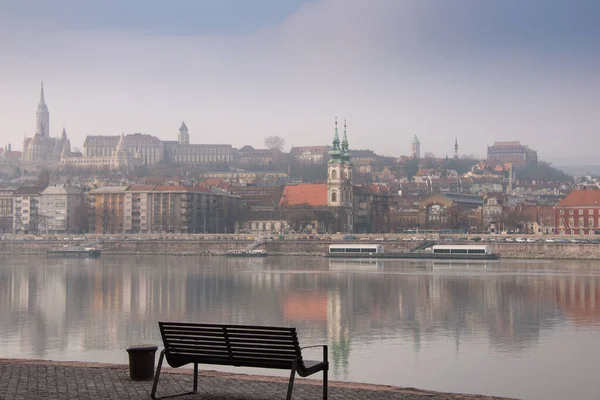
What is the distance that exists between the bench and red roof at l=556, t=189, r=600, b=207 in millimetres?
90180

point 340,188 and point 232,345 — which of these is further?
point 340,188

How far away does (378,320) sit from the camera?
23.9m

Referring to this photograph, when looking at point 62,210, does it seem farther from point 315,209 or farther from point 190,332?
point 190,332

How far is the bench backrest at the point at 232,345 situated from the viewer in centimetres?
956

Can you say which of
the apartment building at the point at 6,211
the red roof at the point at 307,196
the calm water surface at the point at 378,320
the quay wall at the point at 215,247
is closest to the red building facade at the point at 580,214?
the quay wall at the point at 215,247

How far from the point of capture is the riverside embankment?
241ft

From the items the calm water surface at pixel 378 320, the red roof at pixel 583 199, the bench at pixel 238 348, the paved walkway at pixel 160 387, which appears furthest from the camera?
the red roof at pixel 583 199

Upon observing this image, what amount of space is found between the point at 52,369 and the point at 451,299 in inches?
834

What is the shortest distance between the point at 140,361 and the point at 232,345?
4.71 feet

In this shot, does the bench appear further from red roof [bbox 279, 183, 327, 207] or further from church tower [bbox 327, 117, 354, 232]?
red roof [bbox 279, 183, 327, 207]

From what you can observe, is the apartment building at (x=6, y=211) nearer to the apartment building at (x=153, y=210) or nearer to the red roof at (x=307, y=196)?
the apartment building at (x=153, y=210)

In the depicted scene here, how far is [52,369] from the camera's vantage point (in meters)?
11.4

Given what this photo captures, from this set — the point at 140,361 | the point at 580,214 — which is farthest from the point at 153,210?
the point at 140,361

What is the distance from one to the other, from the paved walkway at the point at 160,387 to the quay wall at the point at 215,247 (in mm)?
63845
